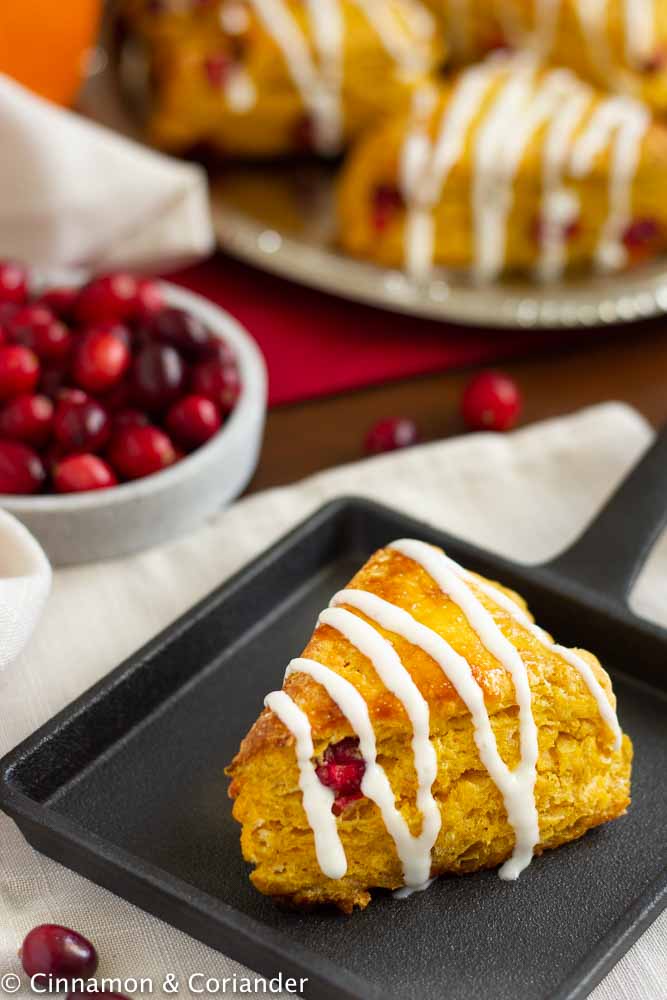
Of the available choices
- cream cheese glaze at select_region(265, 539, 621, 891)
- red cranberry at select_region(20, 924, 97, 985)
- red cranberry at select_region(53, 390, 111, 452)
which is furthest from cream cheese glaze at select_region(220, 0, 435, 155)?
red cranberry at select_region(20, 924, 97, 985)

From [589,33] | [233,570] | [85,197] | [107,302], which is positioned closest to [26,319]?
[107,302]

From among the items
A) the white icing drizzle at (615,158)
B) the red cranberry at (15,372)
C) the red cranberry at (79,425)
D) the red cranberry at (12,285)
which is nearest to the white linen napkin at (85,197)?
the red cranberry at (12,285)

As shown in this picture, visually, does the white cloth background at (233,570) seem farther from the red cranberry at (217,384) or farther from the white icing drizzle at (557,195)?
the white icing drizzle at (557,195)

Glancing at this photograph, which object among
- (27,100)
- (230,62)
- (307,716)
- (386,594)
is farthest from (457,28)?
(307,716)

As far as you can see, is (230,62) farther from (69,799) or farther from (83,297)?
(69,799)

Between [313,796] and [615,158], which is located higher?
[615,158]

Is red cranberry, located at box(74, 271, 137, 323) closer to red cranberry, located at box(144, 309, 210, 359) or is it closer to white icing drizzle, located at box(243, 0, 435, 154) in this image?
red cranberry, located at box(144, 309, 210, 359)

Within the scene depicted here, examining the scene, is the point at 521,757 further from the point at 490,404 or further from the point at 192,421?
the point at 490,404
